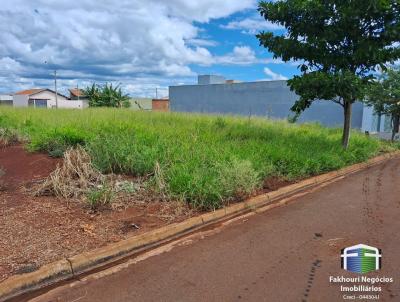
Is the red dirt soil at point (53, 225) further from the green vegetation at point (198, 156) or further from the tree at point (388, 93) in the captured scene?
the tree at point (388, 93)

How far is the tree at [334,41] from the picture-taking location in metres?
9.32

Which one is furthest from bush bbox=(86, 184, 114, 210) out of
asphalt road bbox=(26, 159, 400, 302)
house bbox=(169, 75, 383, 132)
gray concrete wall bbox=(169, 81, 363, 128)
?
gray concrete wall bbox=(169, 81, 363, 128)

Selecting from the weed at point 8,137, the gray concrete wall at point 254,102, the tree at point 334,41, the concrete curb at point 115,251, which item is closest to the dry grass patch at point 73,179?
the concrete curb at point 115,251

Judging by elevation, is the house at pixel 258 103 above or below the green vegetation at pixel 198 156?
above

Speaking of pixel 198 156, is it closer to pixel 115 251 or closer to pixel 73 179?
pixel 73 179

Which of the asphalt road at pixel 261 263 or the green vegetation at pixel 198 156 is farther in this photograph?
the green vegetation at pixel 198 156

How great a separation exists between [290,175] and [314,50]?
433cm

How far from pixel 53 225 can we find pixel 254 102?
3011 centimetres

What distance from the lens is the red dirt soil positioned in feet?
12.4

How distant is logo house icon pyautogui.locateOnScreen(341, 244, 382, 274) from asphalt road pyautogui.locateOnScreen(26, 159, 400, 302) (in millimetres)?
79

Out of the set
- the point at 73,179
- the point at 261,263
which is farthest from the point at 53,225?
the point at 261,263

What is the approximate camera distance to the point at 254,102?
33375 millimetres

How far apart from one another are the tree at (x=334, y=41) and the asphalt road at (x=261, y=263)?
4498 millimetres

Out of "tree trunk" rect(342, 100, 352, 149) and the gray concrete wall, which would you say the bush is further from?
the gray concrete wall
